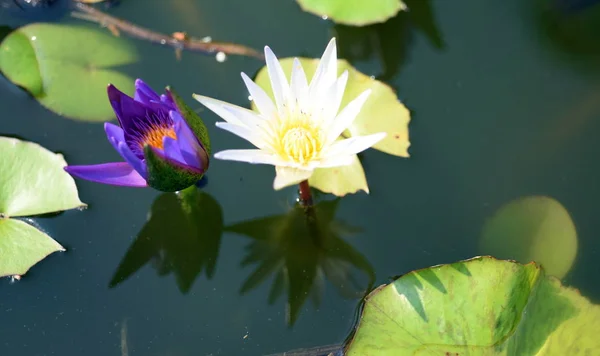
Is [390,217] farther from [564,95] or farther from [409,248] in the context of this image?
[564,95]

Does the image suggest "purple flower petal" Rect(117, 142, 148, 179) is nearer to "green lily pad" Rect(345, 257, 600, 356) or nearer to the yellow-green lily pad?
the yellow-green lily pad

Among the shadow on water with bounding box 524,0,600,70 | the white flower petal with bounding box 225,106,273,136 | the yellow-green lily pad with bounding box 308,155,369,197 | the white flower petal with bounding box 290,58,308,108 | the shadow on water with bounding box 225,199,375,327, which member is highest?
the shadow on water with bounding box 524,0,600,70

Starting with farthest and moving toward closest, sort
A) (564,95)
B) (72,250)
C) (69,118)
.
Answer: (564,95)
(69,118)
(72,250)

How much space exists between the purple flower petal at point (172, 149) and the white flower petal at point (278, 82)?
40cm

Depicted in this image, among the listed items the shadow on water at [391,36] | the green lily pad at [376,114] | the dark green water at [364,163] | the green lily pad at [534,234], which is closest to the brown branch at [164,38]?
the dark green water at [364,163]

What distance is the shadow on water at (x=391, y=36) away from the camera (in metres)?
2.89

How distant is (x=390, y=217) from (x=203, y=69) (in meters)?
1.17

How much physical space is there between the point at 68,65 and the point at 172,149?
1.09m

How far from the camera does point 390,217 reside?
2.50 meters

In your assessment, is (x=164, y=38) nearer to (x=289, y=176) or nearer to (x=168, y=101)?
(x=168, y=101)

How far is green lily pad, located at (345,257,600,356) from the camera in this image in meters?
2.00

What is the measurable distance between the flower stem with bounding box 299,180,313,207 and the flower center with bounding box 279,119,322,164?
28cm

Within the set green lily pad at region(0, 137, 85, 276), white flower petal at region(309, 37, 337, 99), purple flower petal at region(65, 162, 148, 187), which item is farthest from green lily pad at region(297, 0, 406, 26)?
green lily pad at region(0, 137, 85, 276)

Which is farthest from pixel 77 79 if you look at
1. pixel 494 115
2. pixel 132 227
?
pixel 494 115
